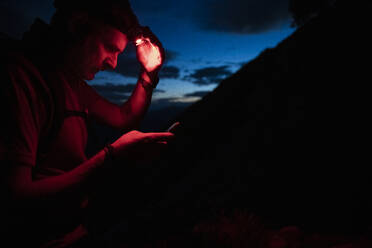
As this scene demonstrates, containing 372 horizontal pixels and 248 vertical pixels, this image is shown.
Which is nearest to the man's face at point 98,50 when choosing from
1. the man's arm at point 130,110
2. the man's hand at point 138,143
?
the man's arm at point 130,110

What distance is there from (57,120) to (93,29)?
65cm

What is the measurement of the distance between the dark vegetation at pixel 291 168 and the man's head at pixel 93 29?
3.60 m

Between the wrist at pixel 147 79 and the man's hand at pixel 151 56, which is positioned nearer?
the man's hand at pixel 151 56

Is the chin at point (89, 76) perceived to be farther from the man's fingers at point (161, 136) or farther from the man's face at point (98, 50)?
the man's fingers at point (161, 136)

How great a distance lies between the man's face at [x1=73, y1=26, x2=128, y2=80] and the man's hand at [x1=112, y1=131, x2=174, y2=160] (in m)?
0.53

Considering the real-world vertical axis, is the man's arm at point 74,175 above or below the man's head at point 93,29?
below

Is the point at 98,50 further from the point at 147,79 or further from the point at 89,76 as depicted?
the point at 147,79

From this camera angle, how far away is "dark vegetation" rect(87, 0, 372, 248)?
4.21 m

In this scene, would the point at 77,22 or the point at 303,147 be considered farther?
the point at 303,147

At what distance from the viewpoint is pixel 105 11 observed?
121cm

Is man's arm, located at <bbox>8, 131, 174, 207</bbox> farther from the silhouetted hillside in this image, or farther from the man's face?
the silhouetted hillside

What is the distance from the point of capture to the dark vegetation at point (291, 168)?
13.8 ft

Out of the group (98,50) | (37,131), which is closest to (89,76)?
(98,50)

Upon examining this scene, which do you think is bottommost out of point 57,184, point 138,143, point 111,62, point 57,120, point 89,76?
point 57,184
